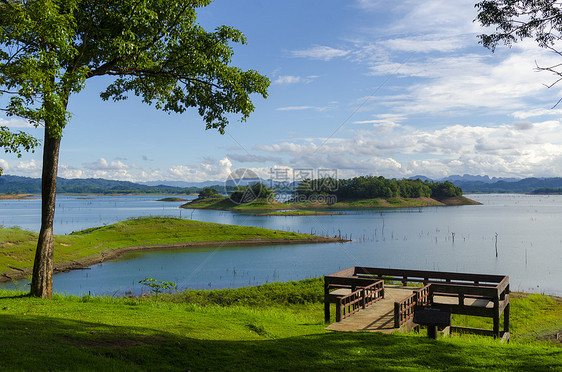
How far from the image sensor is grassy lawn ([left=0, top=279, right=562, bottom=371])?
31.0 feet

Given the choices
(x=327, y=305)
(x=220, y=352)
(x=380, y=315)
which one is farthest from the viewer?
(x=327, y=305)

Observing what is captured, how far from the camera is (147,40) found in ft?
57.3

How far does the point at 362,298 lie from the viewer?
17.4 meters

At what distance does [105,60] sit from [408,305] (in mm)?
16385

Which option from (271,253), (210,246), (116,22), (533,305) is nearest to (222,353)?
(116,22)

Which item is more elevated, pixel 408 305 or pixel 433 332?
pixel 433 332

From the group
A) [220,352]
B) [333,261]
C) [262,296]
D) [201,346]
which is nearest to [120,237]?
[333,261]

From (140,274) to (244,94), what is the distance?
45.2m

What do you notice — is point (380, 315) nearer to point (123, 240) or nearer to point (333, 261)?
point (333, 261)

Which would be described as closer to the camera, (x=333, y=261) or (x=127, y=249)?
(x=333, y=261)

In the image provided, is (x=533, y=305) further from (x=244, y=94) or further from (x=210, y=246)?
(x=210, y=246)

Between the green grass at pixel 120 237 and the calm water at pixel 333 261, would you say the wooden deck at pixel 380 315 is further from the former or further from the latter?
the green grass at pixel 120 237

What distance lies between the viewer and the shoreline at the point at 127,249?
171 ft

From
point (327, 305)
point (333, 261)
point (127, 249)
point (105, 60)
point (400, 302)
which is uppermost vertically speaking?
point (105, 60)
